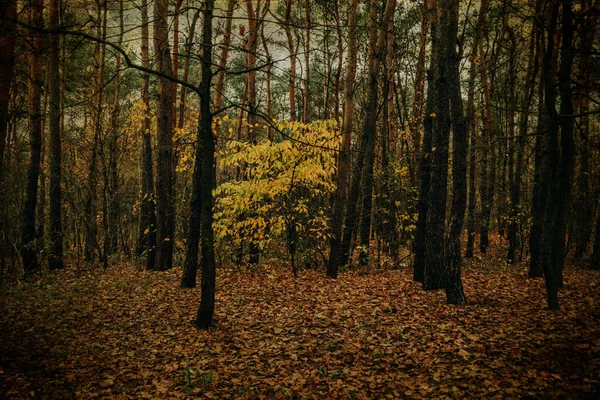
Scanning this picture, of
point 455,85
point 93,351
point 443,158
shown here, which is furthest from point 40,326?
point 455,85

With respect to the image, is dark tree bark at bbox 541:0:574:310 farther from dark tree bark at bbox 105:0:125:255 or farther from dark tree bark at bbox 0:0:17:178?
dark tree bark at bbox 105:0:125:255

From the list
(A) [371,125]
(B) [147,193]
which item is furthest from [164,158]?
(A) [371,125]

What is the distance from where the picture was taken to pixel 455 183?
814cm

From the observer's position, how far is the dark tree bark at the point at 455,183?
26.4 feet

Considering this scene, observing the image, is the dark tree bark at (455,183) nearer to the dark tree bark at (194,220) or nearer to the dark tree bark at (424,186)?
the dark tree bark at (424,186)

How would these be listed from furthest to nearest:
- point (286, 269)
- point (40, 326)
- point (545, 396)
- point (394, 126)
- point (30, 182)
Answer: point (394, 126) < point (286, 269) < point (30, 182) < point (40, 326) < point (545, 396)

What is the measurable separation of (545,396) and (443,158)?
5202mm

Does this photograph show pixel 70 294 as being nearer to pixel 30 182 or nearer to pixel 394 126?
pixel 30 182

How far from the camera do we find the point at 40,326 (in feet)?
23.6

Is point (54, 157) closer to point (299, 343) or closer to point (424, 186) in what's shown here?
point (299, 343)

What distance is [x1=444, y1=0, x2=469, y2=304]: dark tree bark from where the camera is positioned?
26.4ft

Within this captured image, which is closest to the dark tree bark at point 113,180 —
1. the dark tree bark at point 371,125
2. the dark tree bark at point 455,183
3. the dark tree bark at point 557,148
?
the dark tree bark at point 371,125

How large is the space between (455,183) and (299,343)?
469cm

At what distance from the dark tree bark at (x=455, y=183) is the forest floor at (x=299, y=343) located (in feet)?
1.80
